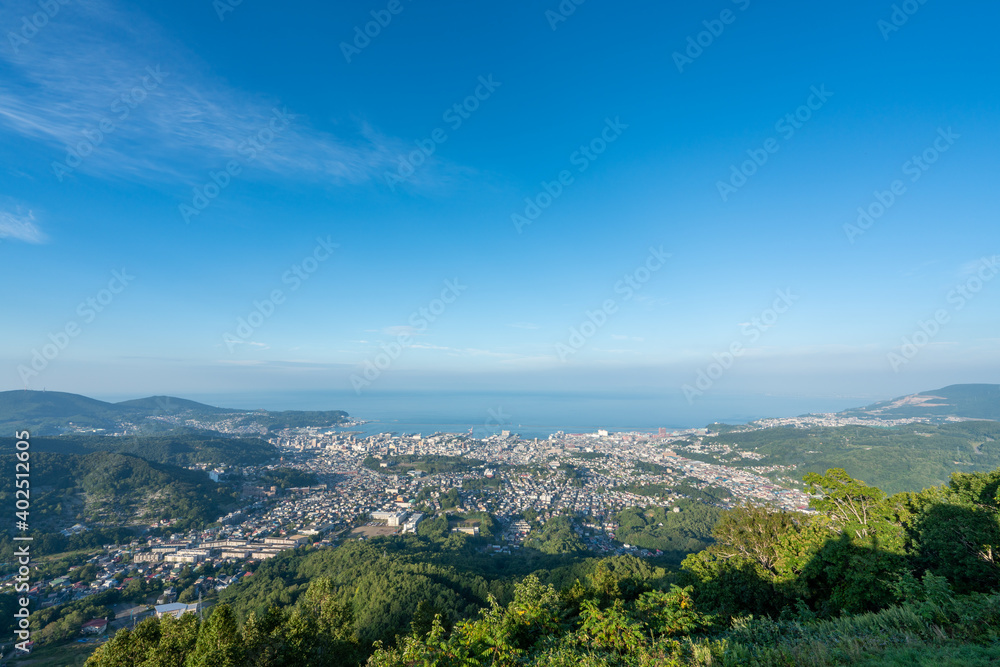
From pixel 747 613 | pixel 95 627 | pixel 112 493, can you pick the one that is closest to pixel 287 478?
pixel 112 493

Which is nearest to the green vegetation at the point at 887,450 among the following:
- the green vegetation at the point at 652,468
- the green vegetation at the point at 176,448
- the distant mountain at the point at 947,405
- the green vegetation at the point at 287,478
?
the green vegetation at the point at 652,468

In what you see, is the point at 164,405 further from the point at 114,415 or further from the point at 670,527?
the point at 670,527

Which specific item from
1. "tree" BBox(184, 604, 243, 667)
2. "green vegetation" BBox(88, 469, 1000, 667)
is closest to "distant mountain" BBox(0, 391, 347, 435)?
"green vegetation" BBox(88, 469, 1000, 667)

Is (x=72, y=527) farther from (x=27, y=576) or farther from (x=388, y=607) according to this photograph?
(x=388, y=607)

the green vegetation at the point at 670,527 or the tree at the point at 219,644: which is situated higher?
the tree at the point at 219,644

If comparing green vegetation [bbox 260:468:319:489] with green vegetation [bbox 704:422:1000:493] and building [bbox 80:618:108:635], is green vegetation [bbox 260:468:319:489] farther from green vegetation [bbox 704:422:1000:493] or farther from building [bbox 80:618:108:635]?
green vegetation [bbox 704:422:1000:493]

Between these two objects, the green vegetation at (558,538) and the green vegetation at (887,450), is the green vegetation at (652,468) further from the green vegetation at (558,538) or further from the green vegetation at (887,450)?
the green vegetation at (558,538)

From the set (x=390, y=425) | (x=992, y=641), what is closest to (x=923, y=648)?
(x=992, y=641)
